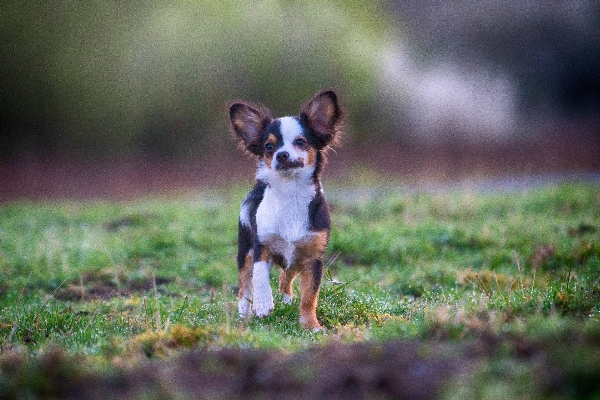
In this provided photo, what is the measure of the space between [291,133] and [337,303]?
1.50 metres

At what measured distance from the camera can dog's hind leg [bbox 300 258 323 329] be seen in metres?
5.20

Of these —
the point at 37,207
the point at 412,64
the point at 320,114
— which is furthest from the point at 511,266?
the point at 37,207

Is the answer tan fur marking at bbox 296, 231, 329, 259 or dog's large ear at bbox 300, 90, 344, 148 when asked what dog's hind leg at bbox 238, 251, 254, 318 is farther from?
dog's large ear at bbox 300, 90, 344, 148

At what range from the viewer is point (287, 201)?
5.53m

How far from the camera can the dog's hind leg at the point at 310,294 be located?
17.1ft

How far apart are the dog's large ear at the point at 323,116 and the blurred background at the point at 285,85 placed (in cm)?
838

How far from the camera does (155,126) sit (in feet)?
53.7

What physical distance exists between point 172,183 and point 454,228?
8.79 metres

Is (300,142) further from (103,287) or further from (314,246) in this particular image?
(103,287)

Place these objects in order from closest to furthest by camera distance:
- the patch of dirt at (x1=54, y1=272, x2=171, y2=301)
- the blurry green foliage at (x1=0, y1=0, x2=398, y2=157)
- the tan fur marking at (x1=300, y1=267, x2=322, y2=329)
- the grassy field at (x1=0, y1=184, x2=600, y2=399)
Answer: the grassy field at (x1=0, y1=184, x2=600, y2=399)
the tan fur marking at (x1=300, y1=267, x2=322, y2=329)
the patch of dirt at (x1=54, y1=272, x2=171, y2=301)
the blurry green foliage at (x1=0, y1=0, x2=398, y2=157)

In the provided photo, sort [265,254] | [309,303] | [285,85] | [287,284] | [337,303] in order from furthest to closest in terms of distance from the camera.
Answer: [285,85], [287,284], [337,303], [265,254], [309,303]

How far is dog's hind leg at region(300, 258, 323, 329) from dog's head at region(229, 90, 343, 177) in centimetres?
79

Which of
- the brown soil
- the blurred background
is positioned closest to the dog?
the brown soil

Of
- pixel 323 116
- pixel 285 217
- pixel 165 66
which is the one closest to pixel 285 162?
pixel 285 217
